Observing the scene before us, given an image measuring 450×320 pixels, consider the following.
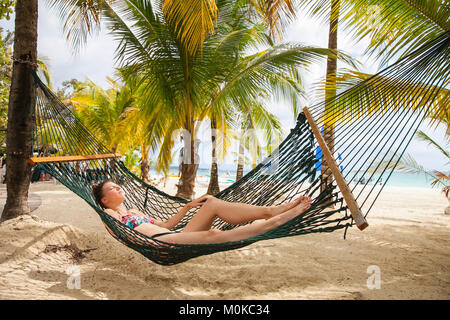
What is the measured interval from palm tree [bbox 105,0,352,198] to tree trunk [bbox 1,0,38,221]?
5.91ft

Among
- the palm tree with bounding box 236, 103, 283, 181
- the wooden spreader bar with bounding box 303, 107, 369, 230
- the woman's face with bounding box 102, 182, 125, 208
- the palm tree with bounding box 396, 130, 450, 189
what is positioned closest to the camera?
the wooden spreader bar with bounding box 303, 107, 369, 230

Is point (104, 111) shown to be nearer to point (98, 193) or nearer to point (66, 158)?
point (66, 158)

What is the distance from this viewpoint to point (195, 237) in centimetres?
147

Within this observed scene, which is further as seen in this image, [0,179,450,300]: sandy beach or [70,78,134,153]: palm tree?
[70,78,134,153]: palm tree

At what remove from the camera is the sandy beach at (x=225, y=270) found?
153cm

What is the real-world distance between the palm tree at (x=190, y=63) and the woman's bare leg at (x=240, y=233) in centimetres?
272

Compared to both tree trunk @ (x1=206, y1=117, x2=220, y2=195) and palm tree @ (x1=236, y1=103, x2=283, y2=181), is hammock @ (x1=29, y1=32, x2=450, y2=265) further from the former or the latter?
tree trunk @ (x1=206, y1=117, x2=220, y2=195)

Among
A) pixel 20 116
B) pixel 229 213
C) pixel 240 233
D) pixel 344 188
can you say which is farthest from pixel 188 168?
pixel 344 188

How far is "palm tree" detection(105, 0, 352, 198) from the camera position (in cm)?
391

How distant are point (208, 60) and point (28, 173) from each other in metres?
2.67

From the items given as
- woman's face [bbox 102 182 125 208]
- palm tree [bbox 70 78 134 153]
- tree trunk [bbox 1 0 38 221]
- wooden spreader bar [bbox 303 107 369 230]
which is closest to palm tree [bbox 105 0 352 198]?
tree trunk [bbox 1 0 38 221]

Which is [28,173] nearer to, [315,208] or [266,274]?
[266,274]

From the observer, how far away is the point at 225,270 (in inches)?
74.6

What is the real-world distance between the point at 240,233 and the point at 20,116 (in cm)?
189
